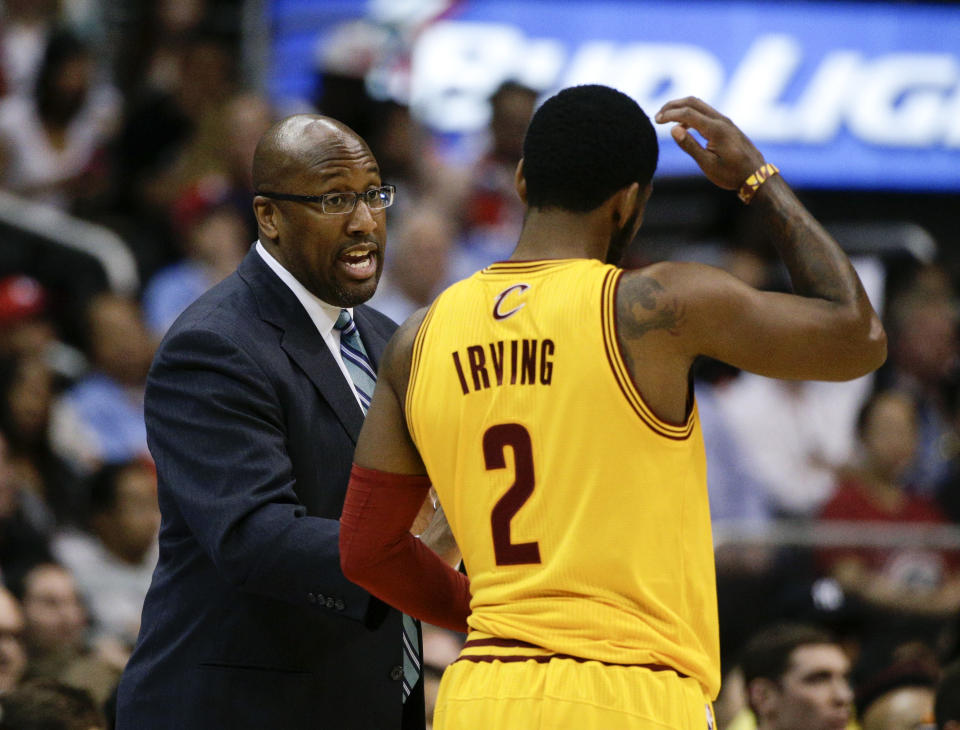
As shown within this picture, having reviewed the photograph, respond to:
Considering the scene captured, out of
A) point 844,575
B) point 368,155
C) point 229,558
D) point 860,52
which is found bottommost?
point 844,575

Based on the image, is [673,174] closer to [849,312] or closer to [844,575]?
[844,575]

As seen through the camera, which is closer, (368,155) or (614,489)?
(614,489)

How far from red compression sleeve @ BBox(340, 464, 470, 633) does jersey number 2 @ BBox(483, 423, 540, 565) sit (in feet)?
0.88

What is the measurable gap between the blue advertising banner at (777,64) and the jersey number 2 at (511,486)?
8.44m

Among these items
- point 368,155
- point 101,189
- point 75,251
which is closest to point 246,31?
point 101,189

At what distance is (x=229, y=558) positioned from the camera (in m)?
3.52

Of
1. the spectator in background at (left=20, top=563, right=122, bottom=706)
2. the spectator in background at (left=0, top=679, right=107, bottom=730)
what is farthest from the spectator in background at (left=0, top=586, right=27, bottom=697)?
the spectator in background at (left=0, top=679, right=107, bottom=730)

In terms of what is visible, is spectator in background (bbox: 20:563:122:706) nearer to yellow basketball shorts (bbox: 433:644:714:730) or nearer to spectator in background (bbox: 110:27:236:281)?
spectator in background (bbox: 110:27:236:281)

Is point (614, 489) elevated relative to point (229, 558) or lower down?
elevated

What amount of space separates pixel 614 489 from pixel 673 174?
8.61 metres

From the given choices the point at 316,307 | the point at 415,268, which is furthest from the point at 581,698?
the point at 415,268

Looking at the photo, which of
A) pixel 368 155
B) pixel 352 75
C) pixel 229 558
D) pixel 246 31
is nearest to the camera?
pixel 229 558

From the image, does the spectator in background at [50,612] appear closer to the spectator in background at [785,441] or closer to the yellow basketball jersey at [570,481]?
the spectator in background at [785,441]

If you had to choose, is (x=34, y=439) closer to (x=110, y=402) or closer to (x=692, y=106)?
(x=110, y=402)
